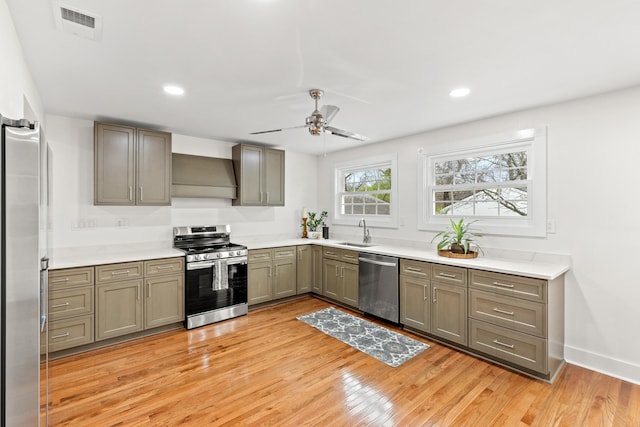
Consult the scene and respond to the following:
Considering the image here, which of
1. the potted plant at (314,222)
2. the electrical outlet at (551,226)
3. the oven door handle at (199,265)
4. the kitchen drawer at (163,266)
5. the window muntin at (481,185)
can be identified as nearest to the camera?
the electrical outlet at (551,226)

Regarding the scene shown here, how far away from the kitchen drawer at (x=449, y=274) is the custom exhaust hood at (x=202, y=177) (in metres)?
2.93

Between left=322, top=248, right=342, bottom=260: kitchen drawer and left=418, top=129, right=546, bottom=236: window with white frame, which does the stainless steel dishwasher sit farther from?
left=418, top=129, right=546, bottom=236: window with white frame

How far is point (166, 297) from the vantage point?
355 centimetres

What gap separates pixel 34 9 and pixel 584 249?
434 cm

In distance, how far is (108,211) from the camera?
3.75m

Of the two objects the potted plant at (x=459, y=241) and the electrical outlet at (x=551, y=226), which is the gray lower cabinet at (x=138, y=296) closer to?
the potted plant at (x=459, y=241)

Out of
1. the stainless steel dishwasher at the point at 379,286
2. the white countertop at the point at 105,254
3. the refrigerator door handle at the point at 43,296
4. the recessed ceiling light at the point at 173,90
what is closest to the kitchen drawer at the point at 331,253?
the stainless steel dishwasher at the point at 379,286

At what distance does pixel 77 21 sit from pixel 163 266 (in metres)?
2.50

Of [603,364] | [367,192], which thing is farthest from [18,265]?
[367,192]

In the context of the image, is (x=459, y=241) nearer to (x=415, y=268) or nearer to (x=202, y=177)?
Answer: (x=415, y=268)

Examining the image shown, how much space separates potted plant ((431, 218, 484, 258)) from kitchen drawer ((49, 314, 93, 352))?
3.76m

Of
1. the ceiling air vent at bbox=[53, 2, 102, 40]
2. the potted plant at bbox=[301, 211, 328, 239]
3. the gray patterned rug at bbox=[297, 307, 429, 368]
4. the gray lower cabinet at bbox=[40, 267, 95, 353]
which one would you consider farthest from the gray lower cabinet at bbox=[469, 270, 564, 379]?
the gray lower cabinet at bbox=[40, 267, 95, 353]

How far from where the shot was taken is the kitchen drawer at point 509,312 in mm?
2594

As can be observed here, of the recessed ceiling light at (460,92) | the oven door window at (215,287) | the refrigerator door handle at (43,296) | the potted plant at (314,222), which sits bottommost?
the oven door window at (215,287)
